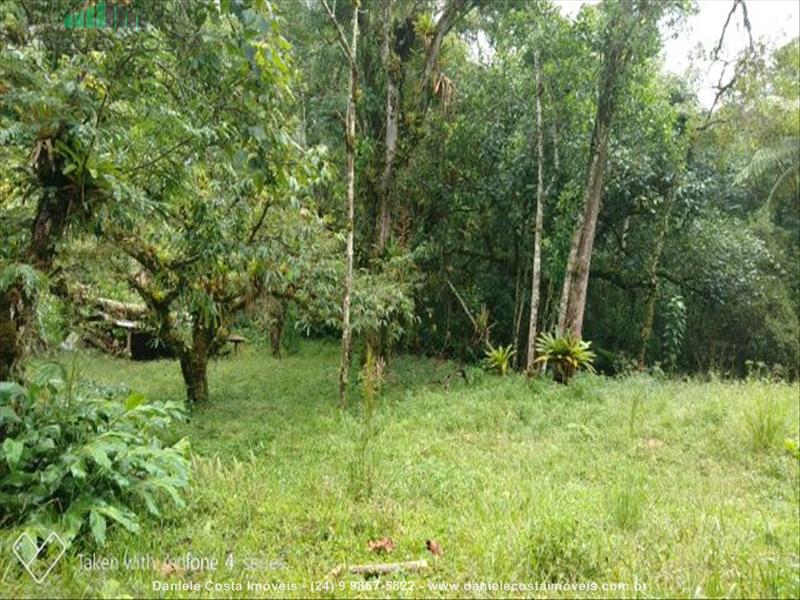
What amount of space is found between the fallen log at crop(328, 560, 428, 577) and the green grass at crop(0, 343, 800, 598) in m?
0.06

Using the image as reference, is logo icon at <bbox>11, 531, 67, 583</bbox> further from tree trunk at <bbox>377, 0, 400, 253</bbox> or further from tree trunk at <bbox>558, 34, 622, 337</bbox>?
tree trunk at <bbox>558, 34, 622, 337</bbox>

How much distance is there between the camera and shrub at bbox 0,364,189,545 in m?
2.59

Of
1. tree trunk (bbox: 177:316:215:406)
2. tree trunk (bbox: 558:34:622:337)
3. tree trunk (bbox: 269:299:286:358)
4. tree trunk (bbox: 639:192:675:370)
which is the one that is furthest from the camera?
tree trunk (bbox: 639:192:675:370)

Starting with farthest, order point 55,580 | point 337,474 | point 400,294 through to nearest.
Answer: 1. point 400,294
2. point 337,474
3. point 55,580

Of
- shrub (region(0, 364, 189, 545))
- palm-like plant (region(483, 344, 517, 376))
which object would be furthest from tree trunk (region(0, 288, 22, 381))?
palm-like plant (region(483, 344, 517, 376))

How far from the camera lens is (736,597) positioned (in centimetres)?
202

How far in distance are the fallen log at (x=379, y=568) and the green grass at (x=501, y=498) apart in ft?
0.20

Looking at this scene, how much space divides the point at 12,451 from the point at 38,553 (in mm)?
503

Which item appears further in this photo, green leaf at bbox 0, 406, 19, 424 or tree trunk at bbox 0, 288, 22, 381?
tree trunk at bbox 0, 288, 22, 381

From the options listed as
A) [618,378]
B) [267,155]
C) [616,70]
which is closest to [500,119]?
[616,70]

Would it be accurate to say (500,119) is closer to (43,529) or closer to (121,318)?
(121,318)

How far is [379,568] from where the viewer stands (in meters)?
2.45

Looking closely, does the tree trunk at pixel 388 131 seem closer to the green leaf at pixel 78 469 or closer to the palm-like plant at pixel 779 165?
the green leaf at pixel 78 469

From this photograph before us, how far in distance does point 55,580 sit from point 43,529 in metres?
0.31
